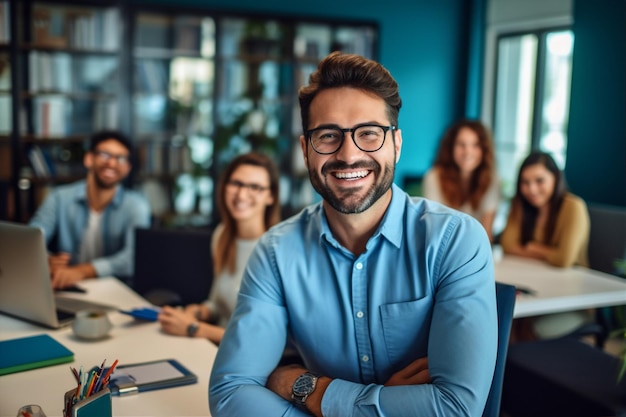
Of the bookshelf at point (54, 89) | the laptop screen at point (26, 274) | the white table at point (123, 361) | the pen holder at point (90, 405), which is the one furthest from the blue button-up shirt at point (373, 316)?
the bookshelf at point (54, 89)

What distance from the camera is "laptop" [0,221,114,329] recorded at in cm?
210

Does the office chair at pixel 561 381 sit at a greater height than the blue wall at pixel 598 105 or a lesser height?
lesser

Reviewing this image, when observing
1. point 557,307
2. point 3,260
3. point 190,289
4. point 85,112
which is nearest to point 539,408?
point 557,307

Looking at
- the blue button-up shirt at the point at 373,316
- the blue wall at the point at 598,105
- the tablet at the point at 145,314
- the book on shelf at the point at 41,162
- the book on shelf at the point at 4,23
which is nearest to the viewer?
the blue button-up shirt at the point at 373,316

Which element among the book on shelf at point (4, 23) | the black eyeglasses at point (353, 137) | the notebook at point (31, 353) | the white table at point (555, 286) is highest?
the book on shelf at point (4, 23)

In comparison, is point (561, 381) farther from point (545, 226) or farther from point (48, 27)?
point (48, 27)

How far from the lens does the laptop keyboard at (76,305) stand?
2.44m

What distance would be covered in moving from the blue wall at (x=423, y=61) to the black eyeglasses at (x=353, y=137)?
513 centimetres

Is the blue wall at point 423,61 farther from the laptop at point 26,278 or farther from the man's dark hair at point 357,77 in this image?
the man's dark hair at point 357,77

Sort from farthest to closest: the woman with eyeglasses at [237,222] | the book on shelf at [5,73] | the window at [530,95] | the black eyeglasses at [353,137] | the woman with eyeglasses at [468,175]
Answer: the window at [530,95], the book on shelf at [5,73], the woman with eyeglasses at [468,175], the woman with eyeglasses at [237,222], the black eyeglasses at [353,137]

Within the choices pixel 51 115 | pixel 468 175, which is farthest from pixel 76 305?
pixel 51 115

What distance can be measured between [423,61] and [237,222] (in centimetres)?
461

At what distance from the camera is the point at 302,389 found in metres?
1.56

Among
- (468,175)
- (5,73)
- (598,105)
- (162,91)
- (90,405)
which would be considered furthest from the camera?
(162,91)
